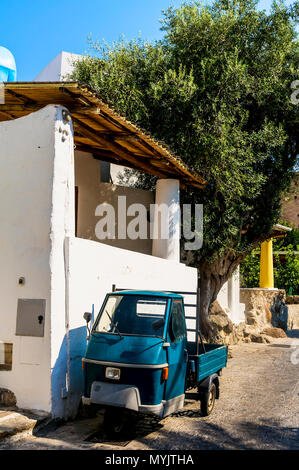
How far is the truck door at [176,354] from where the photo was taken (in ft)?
20.8

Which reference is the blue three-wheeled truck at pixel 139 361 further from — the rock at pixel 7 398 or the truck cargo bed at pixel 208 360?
the rock at pixel 7 398

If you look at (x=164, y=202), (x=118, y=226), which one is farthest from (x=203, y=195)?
(x=118, y=226)

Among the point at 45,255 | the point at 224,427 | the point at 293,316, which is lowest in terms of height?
the point at 224,427

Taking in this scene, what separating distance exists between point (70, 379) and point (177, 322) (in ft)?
5.95

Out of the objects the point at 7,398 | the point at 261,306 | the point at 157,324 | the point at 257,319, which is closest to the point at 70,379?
the point at 7,398

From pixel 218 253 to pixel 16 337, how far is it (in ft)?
26.4

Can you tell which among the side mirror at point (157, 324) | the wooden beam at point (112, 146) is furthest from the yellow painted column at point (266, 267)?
the side mirror at point (157, 324)

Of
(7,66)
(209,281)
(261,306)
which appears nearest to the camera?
(7,66)

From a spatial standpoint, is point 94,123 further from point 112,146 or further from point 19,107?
point 112,146

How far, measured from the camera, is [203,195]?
13.6 m

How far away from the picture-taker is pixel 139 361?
239 inches

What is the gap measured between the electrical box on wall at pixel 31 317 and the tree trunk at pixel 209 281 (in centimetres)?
843
